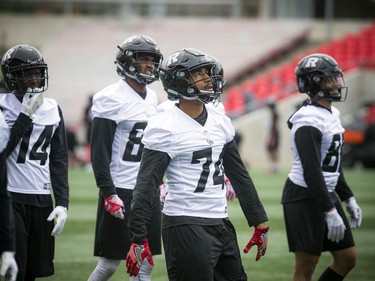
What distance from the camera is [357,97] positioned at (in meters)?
29.9

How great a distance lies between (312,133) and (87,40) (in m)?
31.8

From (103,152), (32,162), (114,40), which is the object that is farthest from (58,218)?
(114,40)

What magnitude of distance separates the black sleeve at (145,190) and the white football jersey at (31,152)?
3.41ft

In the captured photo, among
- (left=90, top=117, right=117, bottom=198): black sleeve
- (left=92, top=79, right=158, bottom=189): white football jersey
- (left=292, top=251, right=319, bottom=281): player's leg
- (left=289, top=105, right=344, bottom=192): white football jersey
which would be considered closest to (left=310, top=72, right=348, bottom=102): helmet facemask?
(left=289, top=105, right=344, bottom=192): white football jersey

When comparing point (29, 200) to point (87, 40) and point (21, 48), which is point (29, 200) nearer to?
point (21, 48)

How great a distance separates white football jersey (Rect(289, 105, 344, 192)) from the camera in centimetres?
691

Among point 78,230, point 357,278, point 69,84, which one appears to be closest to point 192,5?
point 69,84

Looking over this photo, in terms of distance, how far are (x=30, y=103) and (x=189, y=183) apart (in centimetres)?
Answer: 127

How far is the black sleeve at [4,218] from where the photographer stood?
491 centimetres

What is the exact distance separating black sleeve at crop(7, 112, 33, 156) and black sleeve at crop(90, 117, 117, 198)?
90 cm

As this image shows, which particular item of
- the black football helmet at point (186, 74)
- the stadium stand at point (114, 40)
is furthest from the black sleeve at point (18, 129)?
the stadium stand at point (114, 40)

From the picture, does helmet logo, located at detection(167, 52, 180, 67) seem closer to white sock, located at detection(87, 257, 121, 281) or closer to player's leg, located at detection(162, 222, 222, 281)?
player's leg, located at detection(162, 222, 222, 281)

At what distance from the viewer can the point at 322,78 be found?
281 inches

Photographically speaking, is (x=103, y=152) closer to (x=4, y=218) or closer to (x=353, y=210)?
(x=4, y=218)
